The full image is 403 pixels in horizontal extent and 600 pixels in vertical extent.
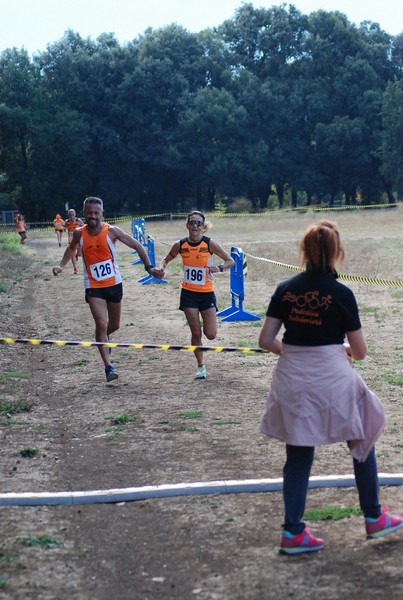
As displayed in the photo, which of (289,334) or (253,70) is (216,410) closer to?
(289,334)

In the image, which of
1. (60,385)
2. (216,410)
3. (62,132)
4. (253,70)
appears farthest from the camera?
(253,70)

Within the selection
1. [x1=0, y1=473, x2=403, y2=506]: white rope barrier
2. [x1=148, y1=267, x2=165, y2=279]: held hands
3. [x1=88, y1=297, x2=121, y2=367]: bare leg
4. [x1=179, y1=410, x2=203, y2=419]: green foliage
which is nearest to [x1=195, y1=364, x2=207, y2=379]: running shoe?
[x1=88, y1=297, x2=121, y2=367]: bare leg

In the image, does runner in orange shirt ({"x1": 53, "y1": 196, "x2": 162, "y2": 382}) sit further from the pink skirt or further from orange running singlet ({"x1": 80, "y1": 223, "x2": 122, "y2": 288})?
the pink skirt

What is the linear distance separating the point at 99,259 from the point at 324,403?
617 cm

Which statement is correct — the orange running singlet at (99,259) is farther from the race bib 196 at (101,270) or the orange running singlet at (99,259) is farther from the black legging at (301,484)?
the black legging at (301,484)

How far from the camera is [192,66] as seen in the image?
82.1m

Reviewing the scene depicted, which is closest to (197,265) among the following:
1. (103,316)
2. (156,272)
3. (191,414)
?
(156,272)

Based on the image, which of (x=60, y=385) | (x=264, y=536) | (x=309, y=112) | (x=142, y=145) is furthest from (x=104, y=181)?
(x=264, y=536)

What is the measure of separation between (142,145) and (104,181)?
4.29 meters

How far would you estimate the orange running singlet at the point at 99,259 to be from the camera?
10.8 m

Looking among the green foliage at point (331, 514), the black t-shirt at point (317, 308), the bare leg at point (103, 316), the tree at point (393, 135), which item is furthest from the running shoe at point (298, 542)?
the tree at point (393, 135)

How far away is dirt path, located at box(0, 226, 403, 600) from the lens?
4.83m

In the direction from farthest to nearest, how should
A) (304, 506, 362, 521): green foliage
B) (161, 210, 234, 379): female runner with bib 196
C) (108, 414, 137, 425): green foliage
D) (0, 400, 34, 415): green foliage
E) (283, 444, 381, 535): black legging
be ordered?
(161, 210, 234, 379): female runner with bib 196
(0, 400, 34, 415): green foliage
(108, 414, 137, 425): green foliage
(304, 506, 362, 521): green foliage
(283, 444, 381, 535): black legging

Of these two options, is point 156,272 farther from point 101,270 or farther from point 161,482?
point 161,482
